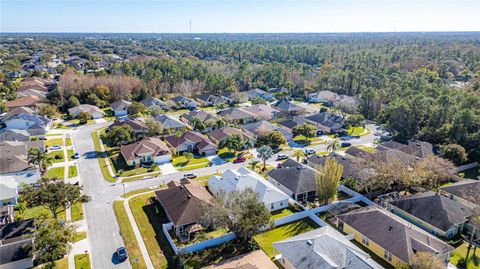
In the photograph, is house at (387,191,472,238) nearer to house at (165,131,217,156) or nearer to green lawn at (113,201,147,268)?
green lawn at (113,201,147,268)

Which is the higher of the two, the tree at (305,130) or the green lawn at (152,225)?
the tree at (305,130)

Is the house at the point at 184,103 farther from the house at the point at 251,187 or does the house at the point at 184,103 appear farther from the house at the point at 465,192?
the house at the point at 465,192

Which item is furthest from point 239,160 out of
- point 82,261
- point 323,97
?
point 323,97

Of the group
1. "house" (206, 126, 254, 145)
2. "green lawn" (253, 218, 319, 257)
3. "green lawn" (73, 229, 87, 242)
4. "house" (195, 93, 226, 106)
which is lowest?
"green lawn" (253, 218, 319, 257)

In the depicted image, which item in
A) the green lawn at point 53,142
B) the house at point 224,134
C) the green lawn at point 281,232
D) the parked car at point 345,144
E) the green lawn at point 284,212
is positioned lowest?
the green lawn at point 284,212

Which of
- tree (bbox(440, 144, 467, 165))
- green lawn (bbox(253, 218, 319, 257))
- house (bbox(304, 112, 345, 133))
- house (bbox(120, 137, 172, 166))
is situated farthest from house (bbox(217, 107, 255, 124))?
green lawn (bbox(253, 218, 319, 257))

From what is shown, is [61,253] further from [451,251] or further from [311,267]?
[451,251]

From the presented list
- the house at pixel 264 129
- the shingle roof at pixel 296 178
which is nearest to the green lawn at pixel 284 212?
the shingle roof at pixel 296 178
